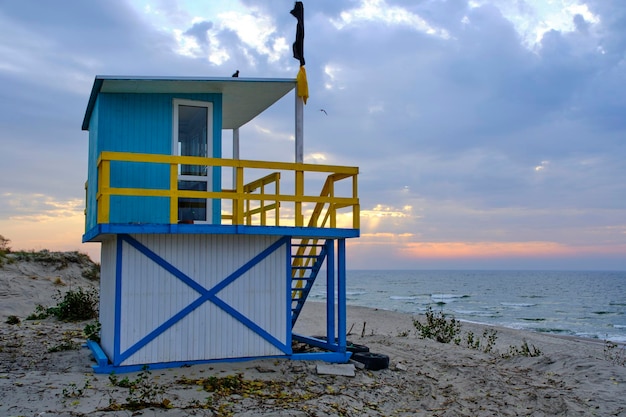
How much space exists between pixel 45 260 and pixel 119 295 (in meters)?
22.1

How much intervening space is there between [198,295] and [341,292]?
2.88m

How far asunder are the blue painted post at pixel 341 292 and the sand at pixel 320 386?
73 centimetres

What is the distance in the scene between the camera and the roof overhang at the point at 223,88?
11172mm

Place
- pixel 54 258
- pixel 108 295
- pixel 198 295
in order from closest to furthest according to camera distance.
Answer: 1. pixel 198 295
2. pixel 108 295
3. pixel 54 258

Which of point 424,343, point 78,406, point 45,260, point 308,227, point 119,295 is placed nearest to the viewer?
point 78,406

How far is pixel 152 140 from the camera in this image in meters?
11.7

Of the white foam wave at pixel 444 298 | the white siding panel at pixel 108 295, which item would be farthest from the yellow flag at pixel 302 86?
the white foam wave at pixel 444 298

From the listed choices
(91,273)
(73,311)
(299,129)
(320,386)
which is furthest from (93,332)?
(91,273)

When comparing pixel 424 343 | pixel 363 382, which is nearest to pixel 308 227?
pixel 363 382

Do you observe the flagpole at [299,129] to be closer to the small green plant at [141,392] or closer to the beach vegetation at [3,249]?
Answer: the small green plant at [141,392]

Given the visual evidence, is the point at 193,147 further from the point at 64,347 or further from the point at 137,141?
the point at 64,347

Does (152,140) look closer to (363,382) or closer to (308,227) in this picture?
(308,227)

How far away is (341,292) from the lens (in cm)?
1191

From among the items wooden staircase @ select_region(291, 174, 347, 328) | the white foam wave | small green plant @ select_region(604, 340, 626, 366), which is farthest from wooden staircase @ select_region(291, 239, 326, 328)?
the white foam wave
